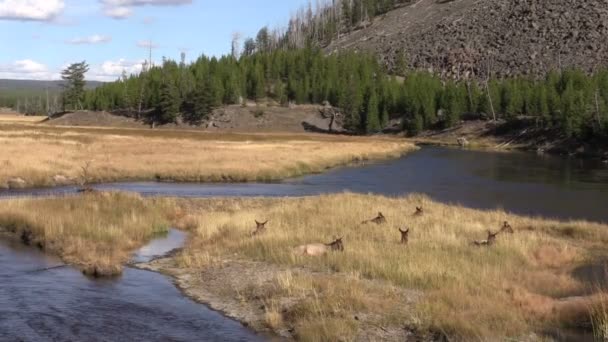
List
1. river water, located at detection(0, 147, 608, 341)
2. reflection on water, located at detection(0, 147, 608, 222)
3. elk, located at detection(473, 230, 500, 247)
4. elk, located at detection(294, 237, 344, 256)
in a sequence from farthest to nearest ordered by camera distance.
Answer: reflection on water, located at detection(0, 147, 608, 222)
elk, located at detection(473, 230, 500, 247)
elk, located at detection(294, 237, 344, 256)
river water, located at detection(0, 147, 608, 341)

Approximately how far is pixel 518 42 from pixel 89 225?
544 ft

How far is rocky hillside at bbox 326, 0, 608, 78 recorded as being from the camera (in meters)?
166

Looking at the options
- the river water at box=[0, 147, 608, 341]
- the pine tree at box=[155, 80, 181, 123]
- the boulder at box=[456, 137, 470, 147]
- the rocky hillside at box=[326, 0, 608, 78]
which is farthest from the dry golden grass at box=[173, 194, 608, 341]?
the rocky hillside at box=[326, 0, 608, 78]

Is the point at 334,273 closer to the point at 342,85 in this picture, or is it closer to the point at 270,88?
the point at 342,85

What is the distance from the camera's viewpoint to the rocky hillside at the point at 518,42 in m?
166

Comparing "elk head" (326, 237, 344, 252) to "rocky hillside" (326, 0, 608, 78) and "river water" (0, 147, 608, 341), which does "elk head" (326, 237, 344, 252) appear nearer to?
"river water" (0, 147, 608, 341)

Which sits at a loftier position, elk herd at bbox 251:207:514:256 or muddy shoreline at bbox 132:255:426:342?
elk herd at bbox 251:207:514:256

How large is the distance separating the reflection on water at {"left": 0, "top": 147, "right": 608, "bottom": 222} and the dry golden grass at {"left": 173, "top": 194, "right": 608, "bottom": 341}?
29.5 ft

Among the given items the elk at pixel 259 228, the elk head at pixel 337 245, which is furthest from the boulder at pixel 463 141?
the elk head at pixel 337 245

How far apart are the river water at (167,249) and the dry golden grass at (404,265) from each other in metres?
1.91

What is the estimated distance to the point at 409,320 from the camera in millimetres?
16422

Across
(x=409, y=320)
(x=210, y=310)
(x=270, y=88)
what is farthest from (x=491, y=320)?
(x=270, y=88)

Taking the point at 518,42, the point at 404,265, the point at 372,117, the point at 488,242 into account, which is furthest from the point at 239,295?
the point at 518,42

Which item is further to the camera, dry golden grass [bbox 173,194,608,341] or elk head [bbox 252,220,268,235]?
elk head [bbox 252,220,268,235]
